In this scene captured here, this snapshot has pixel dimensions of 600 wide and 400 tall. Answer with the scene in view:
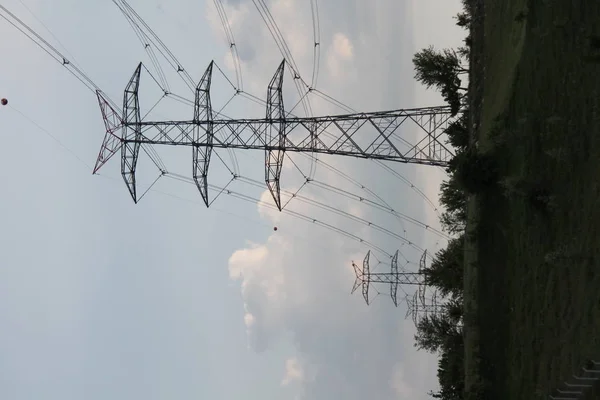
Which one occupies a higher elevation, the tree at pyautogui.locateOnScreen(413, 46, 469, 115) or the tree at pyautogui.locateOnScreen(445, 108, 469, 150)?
the tree at pyautogui.locateOnScreen(413, 46, 469, 115)

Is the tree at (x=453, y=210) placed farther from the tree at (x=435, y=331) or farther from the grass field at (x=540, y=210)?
the grass field at (x=540, y=210)

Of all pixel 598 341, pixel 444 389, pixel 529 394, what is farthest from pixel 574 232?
pixel 444 389

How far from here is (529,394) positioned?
19641 millimetres

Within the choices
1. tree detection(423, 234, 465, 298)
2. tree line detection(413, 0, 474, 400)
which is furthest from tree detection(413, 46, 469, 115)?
tree detection(423, 234, 465, 298)

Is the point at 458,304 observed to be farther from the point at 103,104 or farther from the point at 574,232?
the point at 103,104

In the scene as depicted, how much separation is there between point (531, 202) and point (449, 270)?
53.8ft

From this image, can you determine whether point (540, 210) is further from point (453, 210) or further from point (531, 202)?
point (453, 210)

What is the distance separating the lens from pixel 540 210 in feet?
64.4

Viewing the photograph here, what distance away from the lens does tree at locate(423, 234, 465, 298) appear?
114 feet

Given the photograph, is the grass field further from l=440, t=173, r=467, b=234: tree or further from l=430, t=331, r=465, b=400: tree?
l=440, t=173, r=467, b=234: tree

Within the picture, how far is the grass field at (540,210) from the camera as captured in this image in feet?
55.5

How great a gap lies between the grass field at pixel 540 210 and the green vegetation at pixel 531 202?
51 millimetres

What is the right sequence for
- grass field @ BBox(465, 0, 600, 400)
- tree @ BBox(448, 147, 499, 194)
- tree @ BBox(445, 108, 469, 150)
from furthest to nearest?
tree @ BBox(445, 108, 469, 150) < tree @ BBox(448, 147, 499, 194) < grass field @ BBox(465, 0, 600, 400)

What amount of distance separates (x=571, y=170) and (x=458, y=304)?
20771 millimetres
